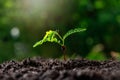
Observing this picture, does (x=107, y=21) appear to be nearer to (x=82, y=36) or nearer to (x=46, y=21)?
(x=82, y=36)

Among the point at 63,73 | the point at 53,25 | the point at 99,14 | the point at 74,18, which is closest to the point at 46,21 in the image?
the point at 53,25

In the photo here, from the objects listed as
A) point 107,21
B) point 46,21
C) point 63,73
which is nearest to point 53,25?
point 46,21

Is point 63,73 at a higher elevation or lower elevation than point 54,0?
lower

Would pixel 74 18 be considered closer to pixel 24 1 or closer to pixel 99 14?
pixel 99 14

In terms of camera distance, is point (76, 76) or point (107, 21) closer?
point (76, 76)

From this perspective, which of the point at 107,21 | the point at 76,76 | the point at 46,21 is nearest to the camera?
the point at 76,76

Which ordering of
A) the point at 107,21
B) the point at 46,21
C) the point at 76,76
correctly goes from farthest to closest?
the point at 46,21 < the point at 107,21 < the point at 76,76

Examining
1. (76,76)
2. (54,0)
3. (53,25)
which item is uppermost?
(54,0)
